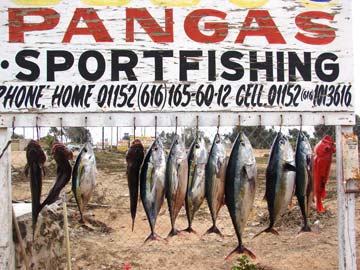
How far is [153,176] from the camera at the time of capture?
3.32 m

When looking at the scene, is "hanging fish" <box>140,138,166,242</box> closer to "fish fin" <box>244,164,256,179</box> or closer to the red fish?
"fish fin" <box>244,164,256,179</box>

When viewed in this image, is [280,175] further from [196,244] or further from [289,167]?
[196,244]

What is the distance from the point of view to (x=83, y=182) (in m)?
3.32

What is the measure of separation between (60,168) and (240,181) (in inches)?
55.9

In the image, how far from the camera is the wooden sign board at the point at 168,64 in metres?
3.58

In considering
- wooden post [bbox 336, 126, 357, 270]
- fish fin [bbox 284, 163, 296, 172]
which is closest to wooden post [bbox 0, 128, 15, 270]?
fish fin [bbox 284, 163, 296, 172]

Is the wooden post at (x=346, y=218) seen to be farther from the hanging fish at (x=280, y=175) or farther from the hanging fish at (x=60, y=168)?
the hanging fish at (x=60, y=168)

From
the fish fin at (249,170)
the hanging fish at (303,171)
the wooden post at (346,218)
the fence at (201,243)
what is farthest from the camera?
the fence at (201,243)

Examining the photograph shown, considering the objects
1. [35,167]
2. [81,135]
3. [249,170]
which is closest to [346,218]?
[249,170]

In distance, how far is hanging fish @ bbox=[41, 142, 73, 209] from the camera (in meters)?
3.40

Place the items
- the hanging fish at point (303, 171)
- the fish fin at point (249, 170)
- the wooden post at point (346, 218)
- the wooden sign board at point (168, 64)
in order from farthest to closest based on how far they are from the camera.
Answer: the wooden post at point (346, 218) < the wooden sign board at point (168, 64) < the hanging fish at point (303, 171) < the fish fin at point (249, 170)

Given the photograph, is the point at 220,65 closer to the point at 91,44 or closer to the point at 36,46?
the point at 91,44

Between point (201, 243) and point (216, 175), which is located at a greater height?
point (216, 175)

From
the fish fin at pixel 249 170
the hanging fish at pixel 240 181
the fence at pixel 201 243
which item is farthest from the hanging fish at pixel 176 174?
the fence at pixel 201 243
